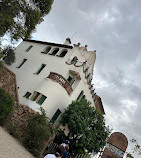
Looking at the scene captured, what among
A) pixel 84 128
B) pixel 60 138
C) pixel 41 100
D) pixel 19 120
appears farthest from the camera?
pixel 41 100

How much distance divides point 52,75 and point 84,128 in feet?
23.3

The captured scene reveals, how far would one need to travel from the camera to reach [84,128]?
478 inches

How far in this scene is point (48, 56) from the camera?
1911cm

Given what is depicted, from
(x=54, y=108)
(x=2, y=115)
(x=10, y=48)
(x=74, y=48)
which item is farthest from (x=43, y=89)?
(x=10, y=48)

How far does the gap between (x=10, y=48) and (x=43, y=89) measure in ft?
37.0

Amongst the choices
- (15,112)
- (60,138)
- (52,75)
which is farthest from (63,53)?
(60,138)

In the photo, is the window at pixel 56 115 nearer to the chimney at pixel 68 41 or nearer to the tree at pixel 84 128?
the tree at pixel 84 128

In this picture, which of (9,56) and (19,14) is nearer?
(19,14)

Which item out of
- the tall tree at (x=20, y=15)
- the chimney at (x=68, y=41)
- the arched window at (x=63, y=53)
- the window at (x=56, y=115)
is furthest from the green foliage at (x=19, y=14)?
the window at (x=56, y=115)

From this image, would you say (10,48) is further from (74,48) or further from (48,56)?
(74,48)

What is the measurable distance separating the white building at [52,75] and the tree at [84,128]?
2105 mm

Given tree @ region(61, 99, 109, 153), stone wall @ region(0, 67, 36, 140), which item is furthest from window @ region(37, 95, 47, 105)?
tree @ region(61, 99, 109, 153)

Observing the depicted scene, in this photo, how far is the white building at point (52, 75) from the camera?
13.9m

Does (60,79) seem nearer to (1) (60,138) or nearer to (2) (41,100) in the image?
(2) (41,100)
